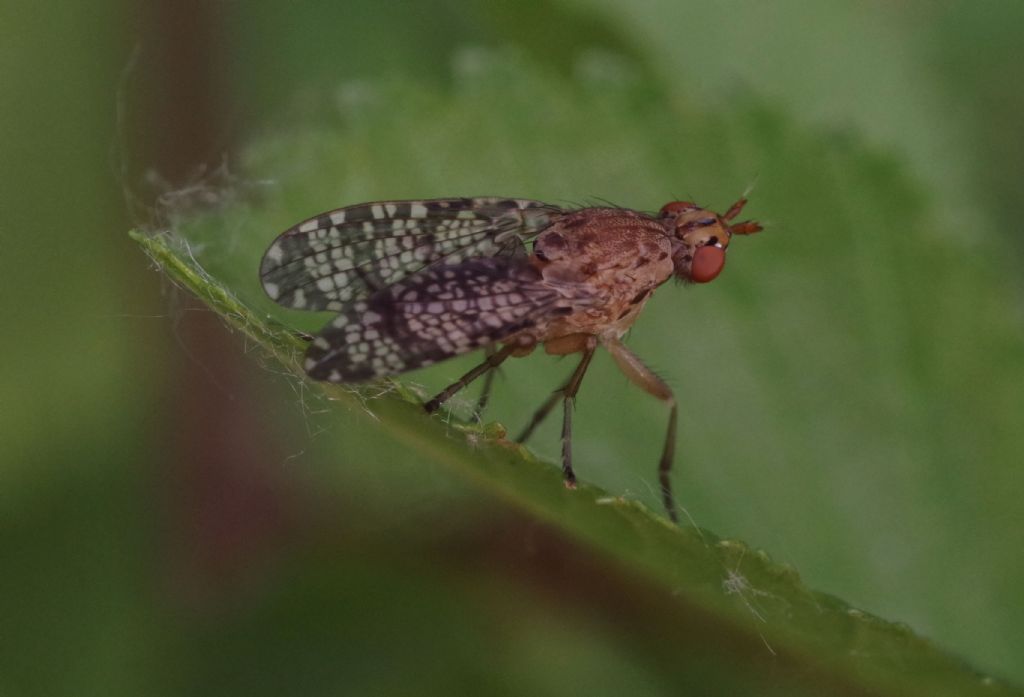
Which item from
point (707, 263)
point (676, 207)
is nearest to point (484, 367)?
point (707, 263)

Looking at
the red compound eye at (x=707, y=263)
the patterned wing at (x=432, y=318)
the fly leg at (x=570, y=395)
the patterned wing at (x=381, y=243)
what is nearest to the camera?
the patterned wing at (x=432, y=318)

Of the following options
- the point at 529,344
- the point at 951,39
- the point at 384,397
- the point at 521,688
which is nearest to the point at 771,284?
the point at 529,344

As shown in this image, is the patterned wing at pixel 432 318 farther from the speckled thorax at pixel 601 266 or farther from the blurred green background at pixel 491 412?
the blurred green background at pixel 491 412

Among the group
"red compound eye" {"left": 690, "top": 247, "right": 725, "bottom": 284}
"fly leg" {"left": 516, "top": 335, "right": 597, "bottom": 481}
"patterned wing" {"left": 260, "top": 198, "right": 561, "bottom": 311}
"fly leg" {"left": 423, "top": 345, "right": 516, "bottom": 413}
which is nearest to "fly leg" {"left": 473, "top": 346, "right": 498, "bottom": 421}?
"fly leg" {"left": 423, "top": 345, "right": 516, "bottom": 413}

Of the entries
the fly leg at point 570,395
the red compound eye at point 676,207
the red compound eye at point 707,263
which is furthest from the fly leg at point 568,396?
the red compound eye at point 676,207

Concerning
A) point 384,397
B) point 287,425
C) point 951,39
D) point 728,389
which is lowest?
point 384,397

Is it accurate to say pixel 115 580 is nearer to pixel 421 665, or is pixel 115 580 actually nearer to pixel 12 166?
pixel 421 665
